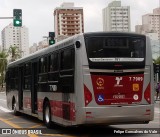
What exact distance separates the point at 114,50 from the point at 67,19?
2319 inches

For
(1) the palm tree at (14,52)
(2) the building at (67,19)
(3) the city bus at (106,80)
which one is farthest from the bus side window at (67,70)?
(1) the palm tree at (14,52)

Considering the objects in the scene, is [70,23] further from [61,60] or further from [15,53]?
[61,60]

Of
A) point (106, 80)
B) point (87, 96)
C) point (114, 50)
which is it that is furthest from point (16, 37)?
point (87, 96)

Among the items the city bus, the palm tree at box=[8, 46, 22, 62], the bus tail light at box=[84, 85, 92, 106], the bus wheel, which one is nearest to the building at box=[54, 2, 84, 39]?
the palm tree at box=[8, 46, 22, 62]

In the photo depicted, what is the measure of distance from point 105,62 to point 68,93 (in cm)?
158

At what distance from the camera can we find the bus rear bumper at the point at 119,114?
1213 cm

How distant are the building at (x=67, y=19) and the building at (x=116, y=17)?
6004 cm

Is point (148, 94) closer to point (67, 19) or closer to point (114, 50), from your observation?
point (114, 50)

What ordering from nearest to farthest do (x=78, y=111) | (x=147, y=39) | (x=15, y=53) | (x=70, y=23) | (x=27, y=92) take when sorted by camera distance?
1. (x=78, y=111)
2. (x=147, y=39)
3. (x=27, y=92)
4. (x=70, y=23)
5. (x=15, y=53)

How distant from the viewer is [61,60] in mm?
13914

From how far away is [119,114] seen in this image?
1235cm

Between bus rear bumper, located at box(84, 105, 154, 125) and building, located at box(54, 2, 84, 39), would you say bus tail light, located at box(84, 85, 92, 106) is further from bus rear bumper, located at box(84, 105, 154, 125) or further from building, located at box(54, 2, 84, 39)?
building, located at box(54, 2, 84, 39)

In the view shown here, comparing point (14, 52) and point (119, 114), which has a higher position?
point (14, 52)

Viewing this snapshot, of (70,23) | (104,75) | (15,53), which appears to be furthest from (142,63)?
(15,53)
